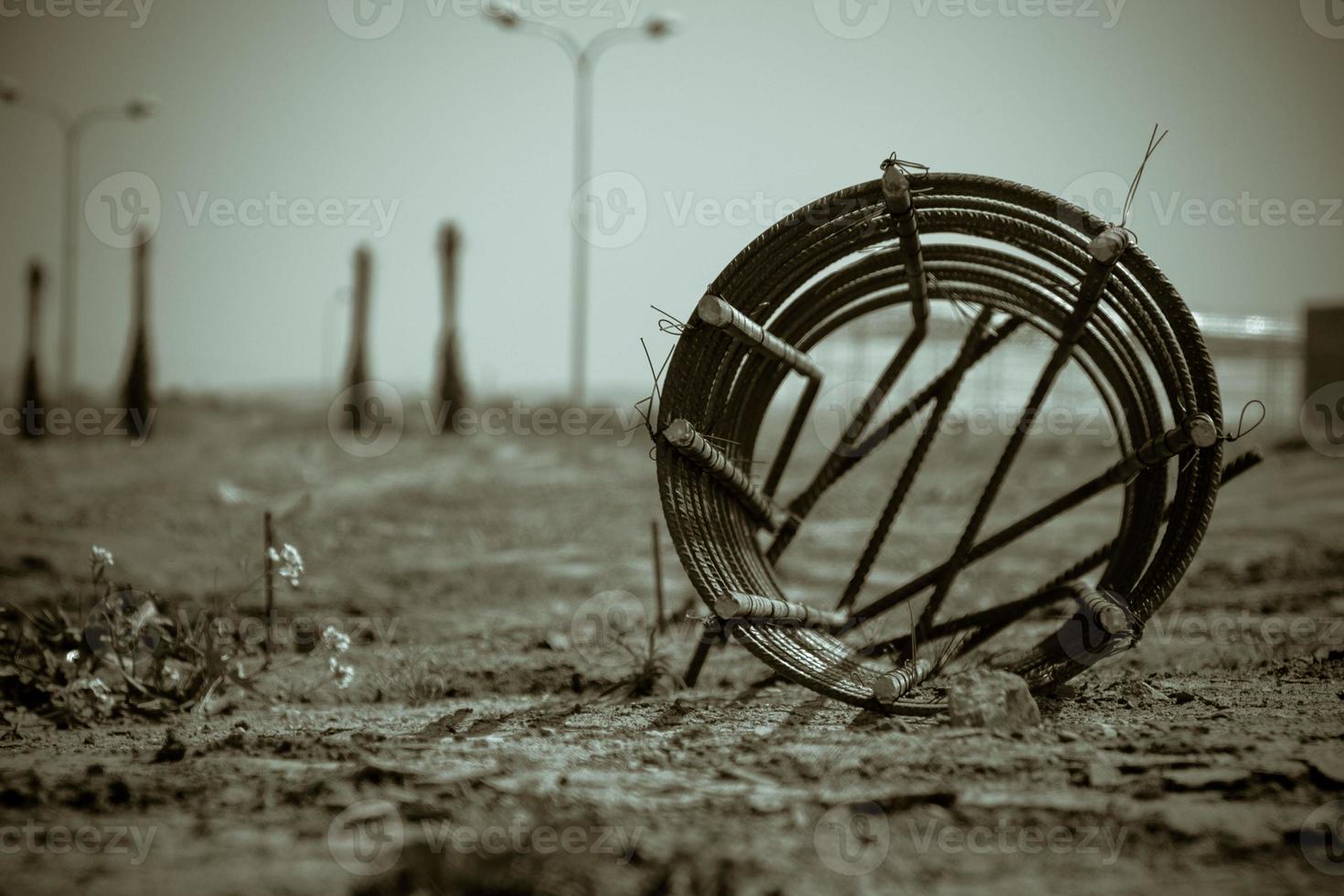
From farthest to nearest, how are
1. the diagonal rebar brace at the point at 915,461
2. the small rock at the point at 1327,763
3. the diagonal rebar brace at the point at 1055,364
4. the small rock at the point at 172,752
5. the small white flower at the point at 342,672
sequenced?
the diagonal rebar brace at the point at 915,461
the small white flower at the point at 342,672
the diagonal rebar brace at the point at 1055,364
the small rock at the point at 172,752
the small rock at the point at 1327,763

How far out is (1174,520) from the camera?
519 cm

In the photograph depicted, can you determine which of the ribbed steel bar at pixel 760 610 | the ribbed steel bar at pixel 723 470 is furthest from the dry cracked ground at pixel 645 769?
the ribbed steel bar at pixel 723 470

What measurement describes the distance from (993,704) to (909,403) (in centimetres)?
229

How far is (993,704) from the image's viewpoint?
15.3 ft

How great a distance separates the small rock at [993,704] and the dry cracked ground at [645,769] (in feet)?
0.33

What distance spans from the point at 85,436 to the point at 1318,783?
1053 inches

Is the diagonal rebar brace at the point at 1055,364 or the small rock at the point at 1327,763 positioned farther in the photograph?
the diagonal rebar brace at the point at 1055,364

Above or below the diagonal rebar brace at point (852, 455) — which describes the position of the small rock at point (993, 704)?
below

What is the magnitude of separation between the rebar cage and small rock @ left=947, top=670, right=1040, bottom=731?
225mm

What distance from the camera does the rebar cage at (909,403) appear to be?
16.6 ft

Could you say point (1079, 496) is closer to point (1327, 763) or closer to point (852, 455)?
point (852, 455)

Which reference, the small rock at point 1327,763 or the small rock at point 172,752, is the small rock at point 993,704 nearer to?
the small rock at point 1327,763

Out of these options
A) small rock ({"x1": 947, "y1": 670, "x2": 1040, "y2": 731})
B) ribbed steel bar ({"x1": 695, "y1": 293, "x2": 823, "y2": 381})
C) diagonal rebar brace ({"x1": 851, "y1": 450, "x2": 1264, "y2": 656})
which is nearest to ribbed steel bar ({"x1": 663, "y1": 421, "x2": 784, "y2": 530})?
ribbed steel bar ({"x1": 695, "y1": 293, "x2": 823, "y2": 381})

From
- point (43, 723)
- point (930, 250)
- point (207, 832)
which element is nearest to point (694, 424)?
point (930, 250)
